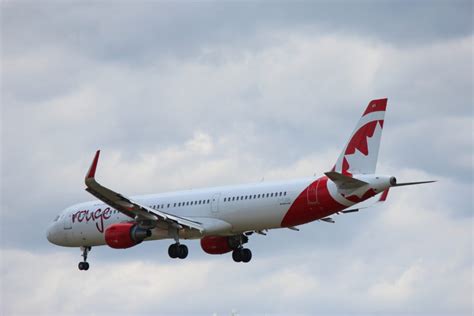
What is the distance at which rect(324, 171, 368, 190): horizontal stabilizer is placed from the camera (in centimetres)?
7744

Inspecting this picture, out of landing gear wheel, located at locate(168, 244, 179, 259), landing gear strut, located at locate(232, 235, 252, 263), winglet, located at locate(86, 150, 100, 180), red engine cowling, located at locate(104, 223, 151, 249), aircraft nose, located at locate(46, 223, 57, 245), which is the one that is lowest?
landing gear wheel, located at locate(168, 244, 179, 259)

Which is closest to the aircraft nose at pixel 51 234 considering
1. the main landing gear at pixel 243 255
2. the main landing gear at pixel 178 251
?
the main landing gear at pixel 178 251

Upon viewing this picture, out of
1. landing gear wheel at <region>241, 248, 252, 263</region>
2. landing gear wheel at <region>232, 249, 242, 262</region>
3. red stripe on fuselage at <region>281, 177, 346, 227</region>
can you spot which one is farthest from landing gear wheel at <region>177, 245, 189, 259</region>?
red stripe on fuselage at <region>281, 177, 346, 227</region>

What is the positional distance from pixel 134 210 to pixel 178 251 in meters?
4.21

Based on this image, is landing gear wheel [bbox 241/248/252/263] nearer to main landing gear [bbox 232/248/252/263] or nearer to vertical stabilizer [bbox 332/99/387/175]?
main landing gear [bbox 232/248/252/263]

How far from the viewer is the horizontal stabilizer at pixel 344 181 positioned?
77.4m

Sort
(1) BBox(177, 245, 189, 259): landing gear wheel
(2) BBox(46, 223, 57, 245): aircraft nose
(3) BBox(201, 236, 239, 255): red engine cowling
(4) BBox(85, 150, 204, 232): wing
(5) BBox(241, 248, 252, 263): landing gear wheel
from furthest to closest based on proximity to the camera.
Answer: (2) BBox(46, 223, 57, 245): aircraft nose, (3) BBox(201, 236, 239, 255): red engine cowling, (5) BBox(241, 248, 252, 263): landing gear wheel, (1) BBox(177, 245, 189, 259): landing gear wheel, (4) BBox(85, 150, 204, 232): wing

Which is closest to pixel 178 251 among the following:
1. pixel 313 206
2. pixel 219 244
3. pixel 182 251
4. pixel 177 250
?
pixel 177 250

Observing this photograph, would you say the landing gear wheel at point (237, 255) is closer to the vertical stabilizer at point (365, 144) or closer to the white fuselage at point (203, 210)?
the white fuselage at point (203, 210)

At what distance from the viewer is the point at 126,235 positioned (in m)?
85.8

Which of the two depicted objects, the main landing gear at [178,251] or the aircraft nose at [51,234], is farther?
the aircraft nose at [51,234]

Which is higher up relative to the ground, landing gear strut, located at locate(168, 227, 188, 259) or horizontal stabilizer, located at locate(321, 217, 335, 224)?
horizontal stabilizer, located at locate(321, 217, 335, 224)

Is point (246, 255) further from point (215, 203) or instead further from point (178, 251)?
point (215, 203)

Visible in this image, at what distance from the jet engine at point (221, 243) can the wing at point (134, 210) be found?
17.5ft
